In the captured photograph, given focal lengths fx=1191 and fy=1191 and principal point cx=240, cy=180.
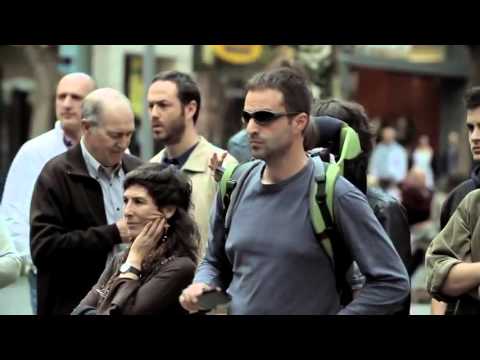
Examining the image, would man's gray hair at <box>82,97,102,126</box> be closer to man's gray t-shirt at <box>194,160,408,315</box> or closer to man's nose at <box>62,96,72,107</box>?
man's nose at <box>62,96,72,107</box>

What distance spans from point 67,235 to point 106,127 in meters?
0.67

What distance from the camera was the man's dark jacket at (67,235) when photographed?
20.2 ft

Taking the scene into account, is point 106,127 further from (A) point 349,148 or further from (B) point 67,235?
(A) point 349,148

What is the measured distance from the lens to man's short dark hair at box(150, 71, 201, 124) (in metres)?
7.06

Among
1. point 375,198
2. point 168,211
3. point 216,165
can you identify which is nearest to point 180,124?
point 216,165

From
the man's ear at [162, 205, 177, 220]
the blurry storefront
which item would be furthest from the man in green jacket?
the blurry storefront

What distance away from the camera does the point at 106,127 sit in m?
6.48

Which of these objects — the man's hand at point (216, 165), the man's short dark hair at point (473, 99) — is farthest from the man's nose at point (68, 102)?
the man's short dark hair at point (473, 99)
